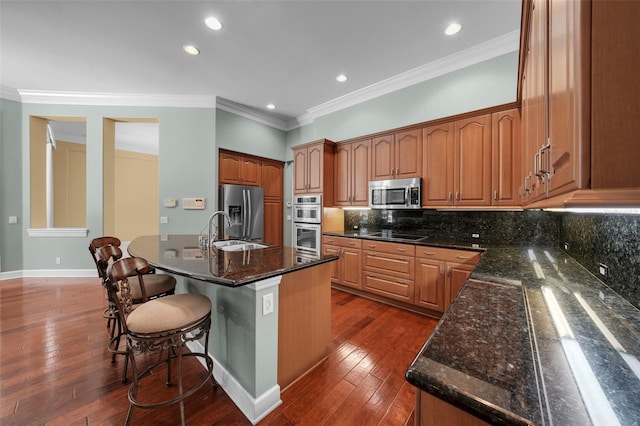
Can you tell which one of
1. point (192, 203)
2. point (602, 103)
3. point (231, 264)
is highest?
point (602, 103)

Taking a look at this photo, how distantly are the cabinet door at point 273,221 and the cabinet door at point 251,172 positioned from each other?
0.50m

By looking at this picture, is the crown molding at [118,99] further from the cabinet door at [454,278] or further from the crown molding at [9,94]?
the cabinet door at [454,278]

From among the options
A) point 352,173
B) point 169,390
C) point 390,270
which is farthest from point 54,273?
point 390,270

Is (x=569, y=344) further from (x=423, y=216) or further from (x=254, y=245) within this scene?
(x=423, y=216)

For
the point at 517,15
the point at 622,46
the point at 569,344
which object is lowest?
the point at 569,344

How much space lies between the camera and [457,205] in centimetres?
282

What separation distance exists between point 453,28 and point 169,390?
4.21 m

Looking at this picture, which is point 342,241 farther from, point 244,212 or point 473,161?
point 244,212

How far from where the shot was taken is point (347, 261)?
343cm

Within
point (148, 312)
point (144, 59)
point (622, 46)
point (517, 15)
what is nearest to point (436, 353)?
point (622, 46)

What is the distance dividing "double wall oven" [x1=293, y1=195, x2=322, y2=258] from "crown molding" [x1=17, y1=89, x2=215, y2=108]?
241cm

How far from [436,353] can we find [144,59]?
14.4 feet

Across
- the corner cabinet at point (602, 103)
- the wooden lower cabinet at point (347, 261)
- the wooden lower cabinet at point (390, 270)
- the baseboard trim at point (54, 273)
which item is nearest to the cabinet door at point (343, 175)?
the wooden lower cabinet at point (347, 261)

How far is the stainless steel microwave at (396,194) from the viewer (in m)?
3.07
